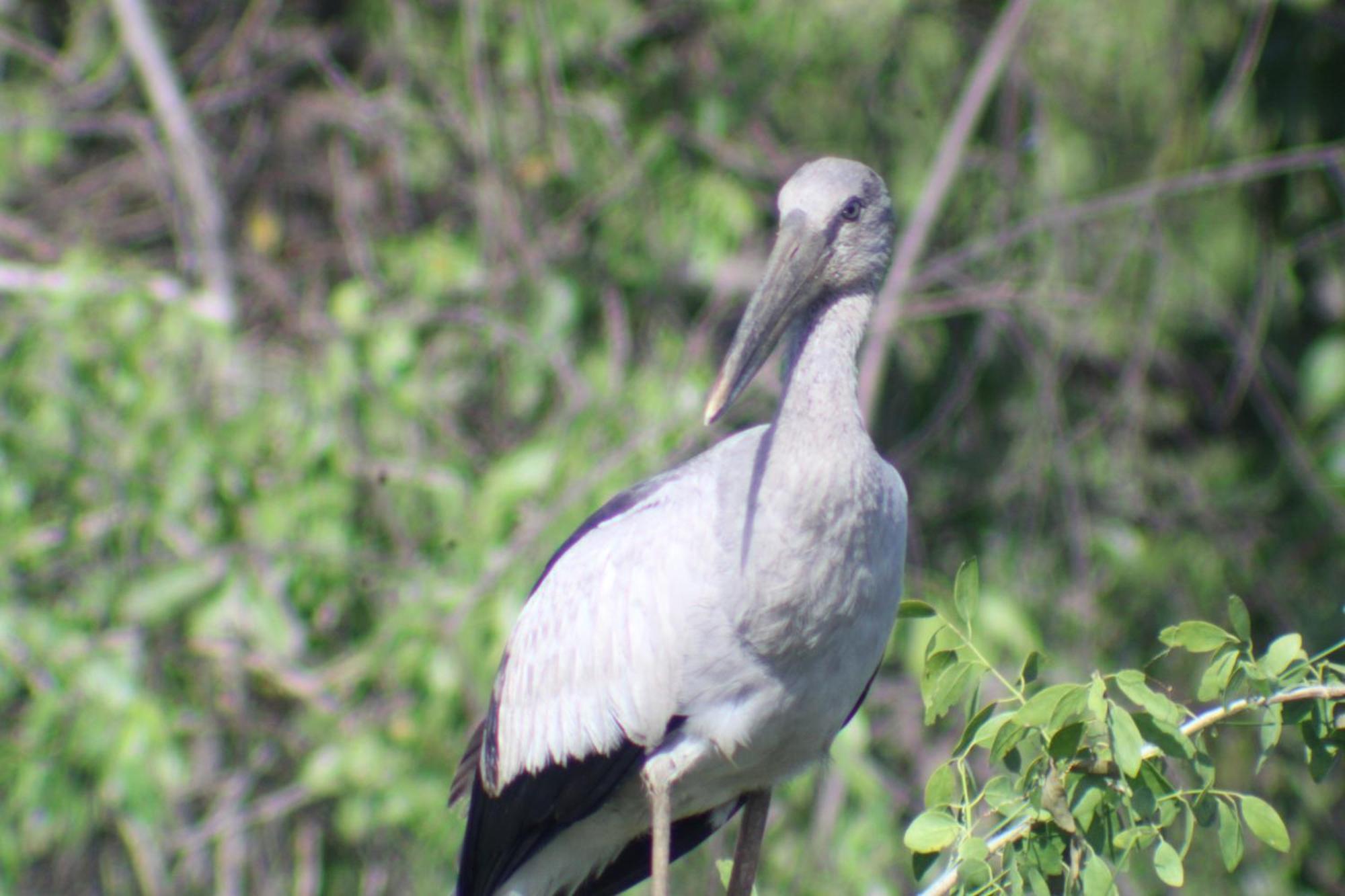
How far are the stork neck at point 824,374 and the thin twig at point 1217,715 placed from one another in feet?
2.16

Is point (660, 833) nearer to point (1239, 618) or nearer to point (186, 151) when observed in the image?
point (1239, 618)

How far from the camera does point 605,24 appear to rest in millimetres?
4832

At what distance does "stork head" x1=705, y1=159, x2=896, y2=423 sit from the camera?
92.7 inches

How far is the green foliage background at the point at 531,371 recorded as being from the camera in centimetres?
387

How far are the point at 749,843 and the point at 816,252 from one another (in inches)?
40.8

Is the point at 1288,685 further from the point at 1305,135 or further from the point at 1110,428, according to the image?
the point at 1305,135

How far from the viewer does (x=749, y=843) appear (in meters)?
2.71

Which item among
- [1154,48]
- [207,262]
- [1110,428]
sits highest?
[207,262]

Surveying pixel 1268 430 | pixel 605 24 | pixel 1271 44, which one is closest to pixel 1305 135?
pixel 1271 44

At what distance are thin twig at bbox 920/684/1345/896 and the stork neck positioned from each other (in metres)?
0.66

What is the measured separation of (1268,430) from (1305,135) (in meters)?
1.02

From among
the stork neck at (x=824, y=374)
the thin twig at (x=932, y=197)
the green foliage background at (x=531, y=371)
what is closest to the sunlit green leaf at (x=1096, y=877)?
the stork neck at (x=824, y=374)

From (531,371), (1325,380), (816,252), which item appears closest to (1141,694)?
(816,252)

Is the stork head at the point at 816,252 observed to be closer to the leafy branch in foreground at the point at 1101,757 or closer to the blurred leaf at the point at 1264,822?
the leafy branch in foreground at the point at 1101,757
